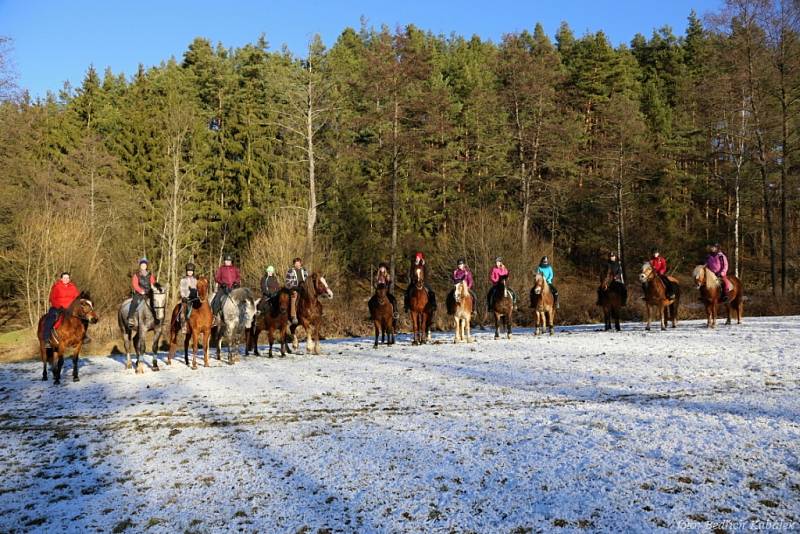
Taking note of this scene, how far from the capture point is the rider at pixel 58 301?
39.6 feet

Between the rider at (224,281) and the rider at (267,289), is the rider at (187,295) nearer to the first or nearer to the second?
the rider at (224,281)

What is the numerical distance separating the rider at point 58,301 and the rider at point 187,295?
2.35 metres

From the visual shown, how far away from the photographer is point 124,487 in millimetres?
5906

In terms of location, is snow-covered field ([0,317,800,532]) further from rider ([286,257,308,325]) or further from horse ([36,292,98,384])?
rider ([286,257,308,325])

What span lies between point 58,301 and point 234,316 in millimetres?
3998

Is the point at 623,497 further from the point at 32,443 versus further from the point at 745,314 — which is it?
the point at 745,314

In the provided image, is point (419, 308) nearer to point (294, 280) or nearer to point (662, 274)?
point (294, 280)

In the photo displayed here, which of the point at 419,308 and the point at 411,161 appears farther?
the point at 411,161

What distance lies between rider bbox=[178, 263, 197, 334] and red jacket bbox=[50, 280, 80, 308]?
2352 millimetres

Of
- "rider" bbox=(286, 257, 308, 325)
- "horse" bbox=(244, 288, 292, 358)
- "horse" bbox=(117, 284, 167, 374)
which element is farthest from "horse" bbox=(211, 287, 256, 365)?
"horse" bbox=(117, 284, 167, 374)


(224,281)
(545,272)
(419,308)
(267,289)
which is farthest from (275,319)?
(545,272)

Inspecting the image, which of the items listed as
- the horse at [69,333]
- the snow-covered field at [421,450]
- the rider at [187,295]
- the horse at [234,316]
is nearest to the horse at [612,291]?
the snow-covered field at [421,450]

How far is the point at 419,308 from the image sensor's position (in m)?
16.4

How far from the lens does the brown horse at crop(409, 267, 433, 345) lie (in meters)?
16.1
